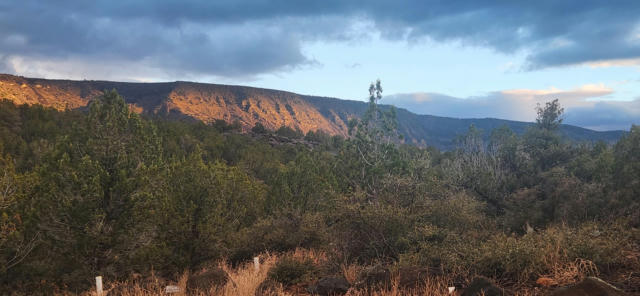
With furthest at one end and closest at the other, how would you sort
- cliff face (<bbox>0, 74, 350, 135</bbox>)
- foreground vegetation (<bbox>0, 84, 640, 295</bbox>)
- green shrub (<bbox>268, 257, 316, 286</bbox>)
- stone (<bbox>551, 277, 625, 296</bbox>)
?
cliff face (<bbox>0, 74, 350, 135</bbox>) < green shrub (<bbox>268, 257, 316, 286</bbox>) < foreground vegetation (<bbox>0, 84, 640, 295</bbox>) < stone (<bbox>551, 277, 625, 296</bbox>)

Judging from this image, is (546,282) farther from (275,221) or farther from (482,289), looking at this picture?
(275,221)

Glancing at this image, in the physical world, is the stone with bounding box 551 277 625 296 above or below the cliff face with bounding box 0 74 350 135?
below

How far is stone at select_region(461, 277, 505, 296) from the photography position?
537cm

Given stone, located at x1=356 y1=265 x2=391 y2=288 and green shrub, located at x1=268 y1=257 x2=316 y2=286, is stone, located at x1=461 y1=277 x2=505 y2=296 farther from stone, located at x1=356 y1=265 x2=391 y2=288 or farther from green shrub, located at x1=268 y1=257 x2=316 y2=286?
green shrub, located at x1=268 y1=257 x2=316 y2=286

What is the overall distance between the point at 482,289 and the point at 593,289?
146 cm

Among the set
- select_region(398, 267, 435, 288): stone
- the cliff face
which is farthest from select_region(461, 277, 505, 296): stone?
the cliff face

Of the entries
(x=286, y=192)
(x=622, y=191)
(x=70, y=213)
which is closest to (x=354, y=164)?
(x=286, y=192)

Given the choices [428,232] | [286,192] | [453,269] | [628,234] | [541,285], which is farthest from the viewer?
[286,192]

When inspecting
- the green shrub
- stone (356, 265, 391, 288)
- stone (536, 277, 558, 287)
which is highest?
stone (536, 277, 558, 287)

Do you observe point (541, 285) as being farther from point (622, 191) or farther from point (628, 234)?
point (622, 191)

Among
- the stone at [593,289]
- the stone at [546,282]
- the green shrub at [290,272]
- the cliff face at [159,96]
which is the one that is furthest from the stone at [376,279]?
the cliff face at [159,96]

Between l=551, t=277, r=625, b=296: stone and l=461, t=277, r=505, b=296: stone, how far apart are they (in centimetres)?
108

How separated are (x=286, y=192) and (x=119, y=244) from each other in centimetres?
1395

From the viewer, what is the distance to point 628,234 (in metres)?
7.64
